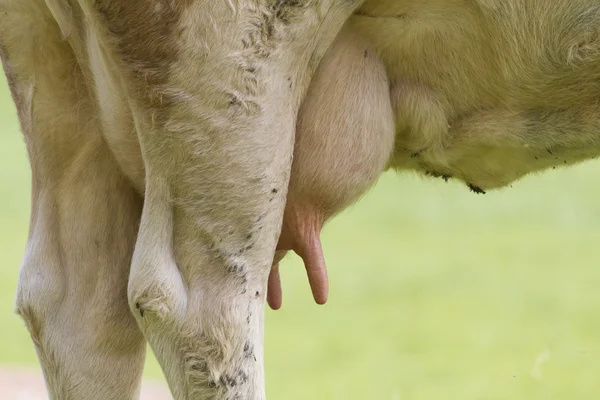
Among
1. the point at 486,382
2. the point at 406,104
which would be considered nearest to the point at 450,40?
the point at 406,104

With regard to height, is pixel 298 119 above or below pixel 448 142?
above

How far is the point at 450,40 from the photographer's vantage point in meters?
2.05

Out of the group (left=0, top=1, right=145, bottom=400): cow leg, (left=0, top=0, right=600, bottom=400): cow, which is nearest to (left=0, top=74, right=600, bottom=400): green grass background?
(left=0, top=0, right=600, bottom=400): cow

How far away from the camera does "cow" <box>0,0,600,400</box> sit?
1823mm

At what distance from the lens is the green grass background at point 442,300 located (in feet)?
13.5

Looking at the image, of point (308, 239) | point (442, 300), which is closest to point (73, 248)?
point (308, 239)

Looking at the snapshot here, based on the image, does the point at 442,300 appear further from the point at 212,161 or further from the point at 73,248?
the point at 212,161

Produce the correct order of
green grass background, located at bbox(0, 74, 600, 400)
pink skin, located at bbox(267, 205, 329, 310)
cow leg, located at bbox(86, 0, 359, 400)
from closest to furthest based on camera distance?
cow leg, located at bbox(86, 0, 359, 400), pink skin, located at bbox(267, 205, 329, 310), green grass background, located at bbox(0, 74, 600, 400)

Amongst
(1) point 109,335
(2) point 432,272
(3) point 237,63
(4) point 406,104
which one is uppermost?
(3) point 237,63

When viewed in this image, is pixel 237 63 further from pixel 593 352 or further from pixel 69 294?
pixel 593 352

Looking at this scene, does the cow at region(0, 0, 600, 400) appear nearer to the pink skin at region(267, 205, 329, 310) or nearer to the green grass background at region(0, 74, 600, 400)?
the pink skin at region(267, 205, 329, 310)

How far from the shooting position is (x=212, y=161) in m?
1.84

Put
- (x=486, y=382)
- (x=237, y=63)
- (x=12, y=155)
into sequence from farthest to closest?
(x=12, y=155), (x=486, y=382), (x=237, y=63)

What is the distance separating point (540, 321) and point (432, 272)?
91 cm
